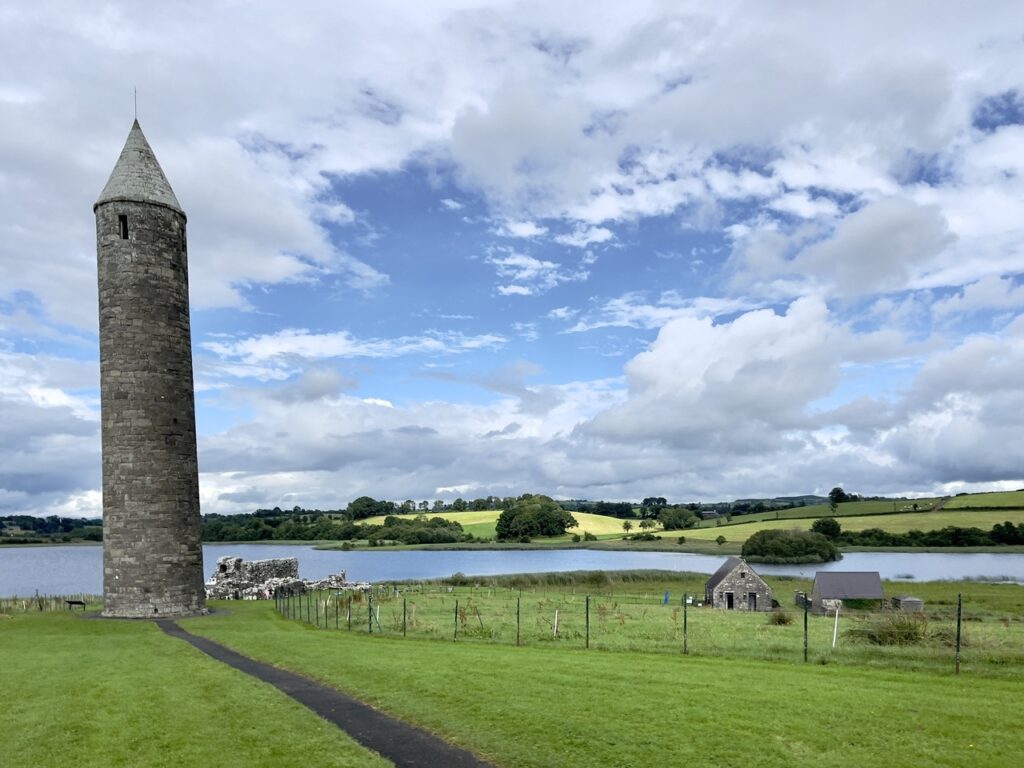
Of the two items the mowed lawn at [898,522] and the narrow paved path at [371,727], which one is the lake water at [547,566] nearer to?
the mowed lawn at [898,522]

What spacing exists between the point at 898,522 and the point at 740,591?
306 ft

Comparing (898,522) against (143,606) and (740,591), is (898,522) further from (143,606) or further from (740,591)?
(143,606)

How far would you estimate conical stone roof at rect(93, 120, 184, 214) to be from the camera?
31578 mm

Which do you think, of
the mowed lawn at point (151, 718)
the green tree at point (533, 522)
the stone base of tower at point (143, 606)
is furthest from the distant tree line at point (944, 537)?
the mowed lawn at point (151, 718)

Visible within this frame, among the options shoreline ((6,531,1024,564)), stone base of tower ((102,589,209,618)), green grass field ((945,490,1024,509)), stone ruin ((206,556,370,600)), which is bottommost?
shoreline ((6,531,1024,564))

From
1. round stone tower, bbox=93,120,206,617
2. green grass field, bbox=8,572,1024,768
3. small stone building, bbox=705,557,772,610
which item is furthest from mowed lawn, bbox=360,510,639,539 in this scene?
green grass field, bbox=8,572,1024,768

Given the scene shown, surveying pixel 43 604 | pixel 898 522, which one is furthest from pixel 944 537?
pixel 43 604

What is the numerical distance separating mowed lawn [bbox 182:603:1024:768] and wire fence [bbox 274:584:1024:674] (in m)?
2.16

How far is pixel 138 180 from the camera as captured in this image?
3200cm

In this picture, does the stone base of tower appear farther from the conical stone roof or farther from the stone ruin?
the conical stone roof

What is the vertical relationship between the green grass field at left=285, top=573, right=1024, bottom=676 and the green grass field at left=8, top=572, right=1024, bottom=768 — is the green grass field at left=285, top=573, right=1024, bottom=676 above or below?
below

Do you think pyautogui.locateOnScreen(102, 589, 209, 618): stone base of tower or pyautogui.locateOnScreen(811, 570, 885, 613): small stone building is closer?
pyautogui.locateOnScreen(102, 589, 209, 618): stone base of tower

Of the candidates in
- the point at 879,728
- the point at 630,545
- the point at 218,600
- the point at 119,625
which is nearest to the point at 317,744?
the point at 879,728

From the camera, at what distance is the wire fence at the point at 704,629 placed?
19.5 m
